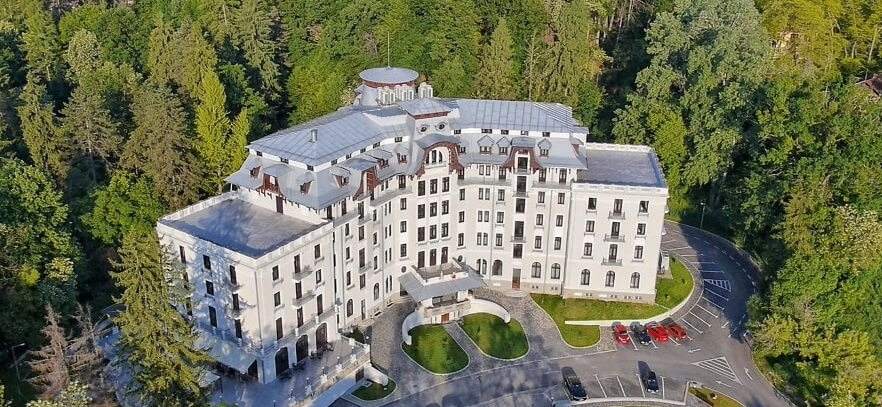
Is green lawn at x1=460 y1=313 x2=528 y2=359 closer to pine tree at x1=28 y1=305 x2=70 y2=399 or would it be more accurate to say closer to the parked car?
the parked car

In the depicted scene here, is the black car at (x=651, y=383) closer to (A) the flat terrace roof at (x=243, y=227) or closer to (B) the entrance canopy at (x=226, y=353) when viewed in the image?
(A) the flat terrace roof at (x=243, y=227)

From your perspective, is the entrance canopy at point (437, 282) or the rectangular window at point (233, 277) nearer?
the rectangular window at point (233, 277)

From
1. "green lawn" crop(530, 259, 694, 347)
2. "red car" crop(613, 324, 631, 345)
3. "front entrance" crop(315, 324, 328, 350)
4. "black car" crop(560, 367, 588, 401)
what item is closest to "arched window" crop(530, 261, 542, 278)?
"green lawn" crop(530, 259, 694, 347)

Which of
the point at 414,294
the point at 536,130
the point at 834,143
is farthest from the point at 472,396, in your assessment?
the point at 834,143

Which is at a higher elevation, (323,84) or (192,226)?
(323,84)

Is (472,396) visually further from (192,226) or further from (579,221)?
(192,226)

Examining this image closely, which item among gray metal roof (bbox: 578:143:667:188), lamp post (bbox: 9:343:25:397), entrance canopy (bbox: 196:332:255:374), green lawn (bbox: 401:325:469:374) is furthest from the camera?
gray metal roof (bbox: 578:143:667:188)

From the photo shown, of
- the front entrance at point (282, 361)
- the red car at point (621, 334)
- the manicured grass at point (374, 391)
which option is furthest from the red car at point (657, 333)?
the front entrance at point (282, 361)
